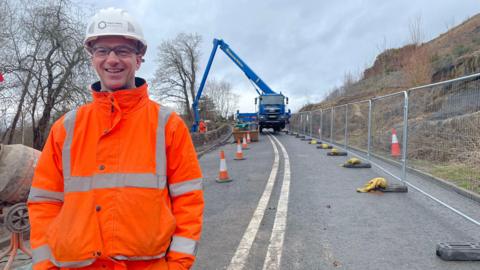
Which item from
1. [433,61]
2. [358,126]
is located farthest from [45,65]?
[433,61]

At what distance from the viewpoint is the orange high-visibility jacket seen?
1.72m

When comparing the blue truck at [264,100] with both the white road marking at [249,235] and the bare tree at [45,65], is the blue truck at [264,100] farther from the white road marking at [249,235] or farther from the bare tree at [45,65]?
the white road marking at [249,235]

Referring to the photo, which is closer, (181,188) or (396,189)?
(181,188)

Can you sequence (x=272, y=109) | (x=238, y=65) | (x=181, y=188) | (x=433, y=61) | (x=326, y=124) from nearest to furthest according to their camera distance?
(x=181, y=188) < (x=326, y=124) < (x=433, y=61) < (x=272, y=109) < (x=238, y=65)

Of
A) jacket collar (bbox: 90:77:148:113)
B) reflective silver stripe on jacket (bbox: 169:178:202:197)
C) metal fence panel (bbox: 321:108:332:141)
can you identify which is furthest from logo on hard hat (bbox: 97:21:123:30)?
metal fence panel (bbox: 321:108:332:141)

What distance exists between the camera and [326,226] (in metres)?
4.76

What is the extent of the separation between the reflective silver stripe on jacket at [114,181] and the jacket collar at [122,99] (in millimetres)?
359

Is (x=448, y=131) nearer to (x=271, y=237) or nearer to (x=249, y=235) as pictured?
(x=271, y=237)

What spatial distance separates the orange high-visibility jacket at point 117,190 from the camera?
67.8 inches

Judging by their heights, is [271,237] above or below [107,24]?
below

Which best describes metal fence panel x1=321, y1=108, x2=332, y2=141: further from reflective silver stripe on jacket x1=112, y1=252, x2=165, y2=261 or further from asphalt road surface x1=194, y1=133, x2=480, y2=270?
reflective silver stripe on jacket x1=112, y1=252, x2=165, y2=261

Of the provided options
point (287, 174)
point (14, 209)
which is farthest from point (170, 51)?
point (14, 209)

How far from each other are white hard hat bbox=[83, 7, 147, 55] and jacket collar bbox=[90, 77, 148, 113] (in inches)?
11.6

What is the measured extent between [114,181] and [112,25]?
33.4 inches
